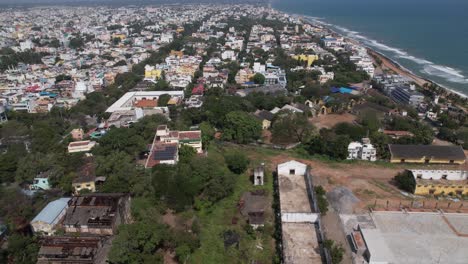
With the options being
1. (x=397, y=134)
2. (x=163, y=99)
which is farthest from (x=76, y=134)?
(x=397, y=134)

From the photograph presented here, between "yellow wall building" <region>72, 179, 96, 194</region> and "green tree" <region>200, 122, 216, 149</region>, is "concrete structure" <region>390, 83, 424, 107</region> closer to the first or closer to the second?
"green tree" <region>200, 122, 216, 149</region>

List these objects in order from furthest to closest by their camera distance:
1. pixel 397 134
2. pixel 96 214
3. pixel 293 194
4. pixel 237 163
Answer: pixel 397 134 → pixel 237 163 → pixel 293 194 → pixel 96 214

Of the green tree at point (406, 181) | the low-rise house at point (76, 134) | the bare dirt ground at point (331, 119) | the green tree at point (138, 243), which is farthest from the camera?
the bare dirt ground at point (331, 119)

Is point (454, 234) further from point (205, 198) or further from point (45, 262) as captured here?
point (45, 262)

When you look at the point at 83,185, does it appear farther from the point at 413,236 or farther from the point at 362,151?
the point at 362,151

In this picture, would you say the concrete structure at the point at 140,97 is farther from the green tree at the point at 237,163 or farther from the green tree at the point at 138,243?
the green tree at the point at 138,243

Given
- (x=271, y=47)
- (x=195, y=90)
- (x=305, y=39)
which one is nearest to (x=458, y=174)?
(x=195, y=90)

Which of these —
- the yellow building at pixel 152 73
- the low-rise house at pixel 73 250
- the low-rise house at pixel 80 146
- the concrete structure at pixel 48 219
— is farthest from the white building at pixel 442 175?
the yellow building at pixel 152 73
